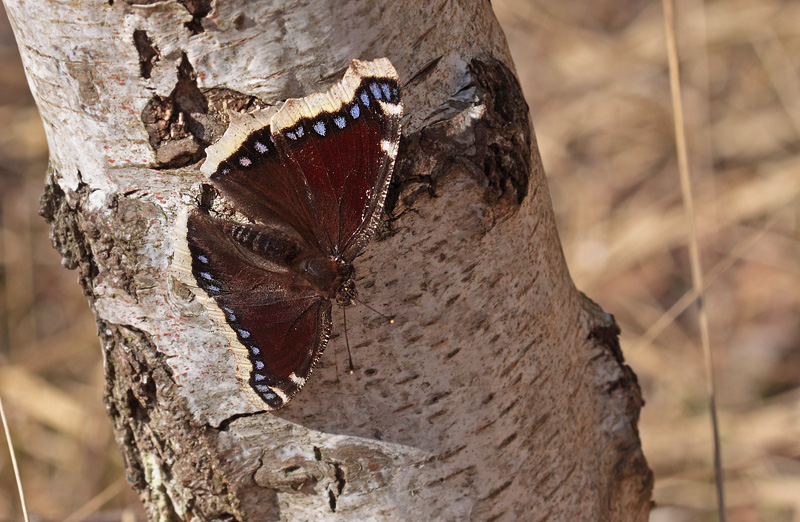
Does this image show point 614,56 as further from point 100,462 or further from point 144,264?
point 144,264

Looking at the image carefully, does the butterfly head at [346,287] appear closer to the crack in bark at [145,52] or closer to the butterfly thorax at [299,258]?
the butterfly thorax at [299,258]

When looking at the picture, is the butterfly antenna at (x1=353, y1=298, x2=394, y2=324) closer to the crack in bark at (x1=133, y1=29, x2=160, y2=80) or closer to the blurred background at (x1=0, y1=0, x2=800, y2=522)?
the crack in bark at (x1=133, y1=29, x2=160, y2=80)

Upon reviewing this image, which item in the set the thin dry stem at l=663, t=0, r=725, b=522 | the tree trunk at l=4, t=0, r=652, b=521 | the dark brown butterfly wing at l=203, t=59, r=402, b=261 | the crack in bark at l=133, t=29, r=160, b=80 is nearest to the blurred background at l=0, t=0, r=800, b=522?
the thin dry stem at l=663, t=0, r=725, b=522

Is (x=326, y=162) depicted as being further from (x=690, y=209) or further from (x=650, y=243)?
(x=650, y=243)

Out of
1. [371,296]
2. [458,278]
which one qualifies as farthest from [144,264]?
[458,278]

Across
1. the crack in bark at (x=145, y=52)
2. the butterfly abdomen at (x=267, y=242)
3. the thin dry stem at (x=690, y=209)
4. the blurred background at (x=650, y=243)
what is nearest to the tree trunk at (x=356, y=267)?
the crack in bark at (x=145, y=52)

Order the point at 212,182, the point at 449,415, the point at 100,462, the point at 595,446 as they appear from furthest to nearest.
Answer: the point at 100,462, the point at 595,446, the point at 449,415, the point at 212,182

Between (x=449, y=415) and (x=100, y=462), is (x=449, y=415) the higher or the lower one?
the lower one
